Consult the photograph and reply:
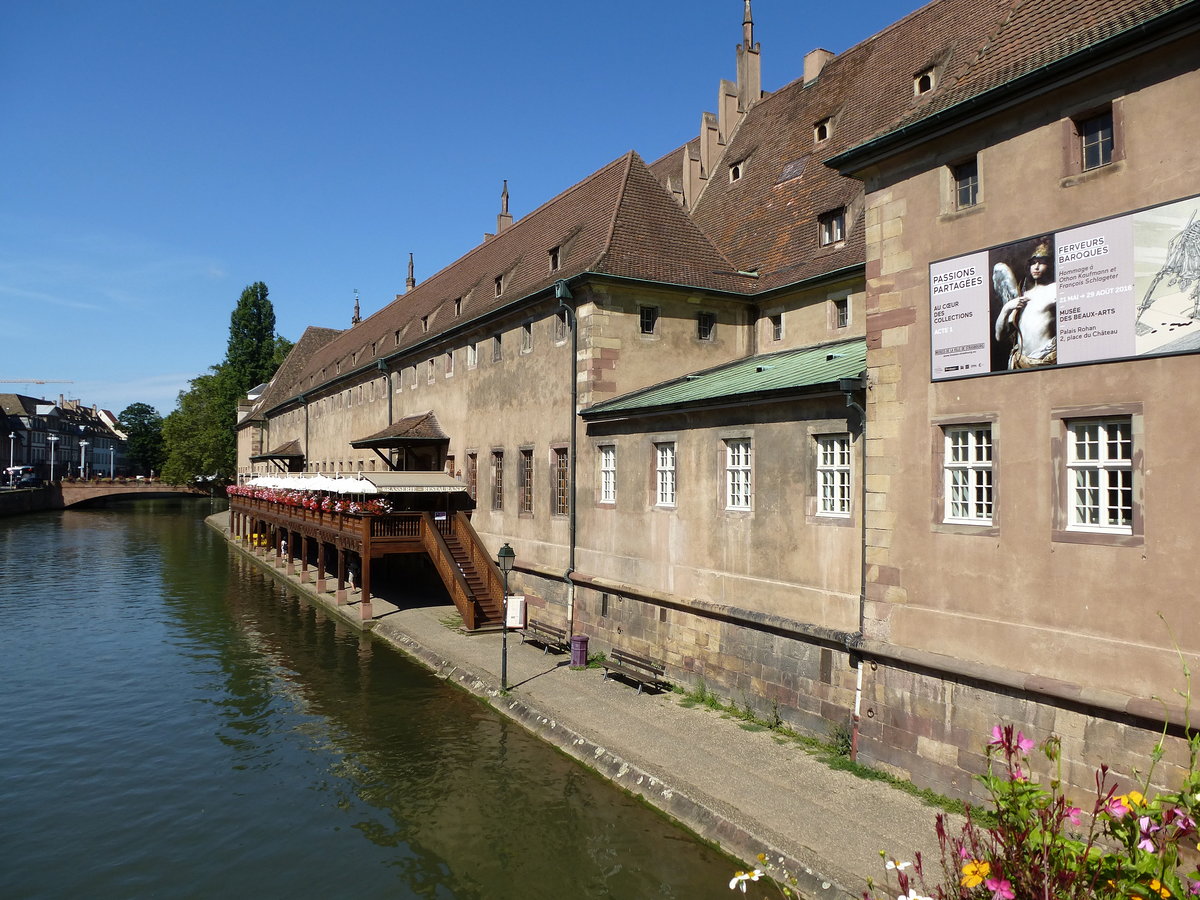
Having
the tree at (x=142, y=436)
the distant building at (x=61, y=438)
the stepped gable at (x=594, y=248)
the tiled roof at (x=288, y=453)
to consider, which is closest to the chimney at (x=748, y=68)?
the stepped gable at (x=594, y=248)

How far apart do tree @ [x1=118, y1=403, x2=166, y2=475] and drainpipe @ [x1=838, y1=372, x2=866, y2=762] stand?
14160 centimetres

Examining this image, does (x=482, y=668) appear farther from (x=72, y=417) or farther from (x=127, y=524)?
(x=72, y=417)

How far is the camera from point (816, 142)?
905 inches

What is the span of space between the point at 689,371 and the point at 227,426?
241 feet

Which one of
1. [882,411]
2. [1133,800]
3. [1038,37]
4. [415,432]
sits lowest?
[1133,800]

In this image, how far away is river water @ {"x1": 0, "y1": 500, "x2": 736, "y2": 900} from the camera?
1024 cm

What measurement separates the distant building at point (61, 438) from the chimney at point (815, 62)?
109335 millimetres

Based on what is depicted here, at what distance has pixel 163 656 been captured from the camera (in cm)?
2195

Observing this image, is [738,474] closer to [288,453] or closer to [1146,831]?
[1146,831]

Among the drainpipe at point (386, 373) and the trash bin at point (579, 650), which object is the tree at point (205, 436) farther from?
the trash bin at point (579, 650)

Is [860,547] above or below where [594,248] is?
below

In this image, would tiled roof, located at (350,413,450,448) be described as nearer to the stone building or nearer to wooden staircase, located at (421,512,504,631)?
the stone building

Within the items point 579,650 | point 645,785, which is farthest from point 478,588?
point 645,785

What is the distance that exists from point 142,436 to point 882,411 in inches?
6164
